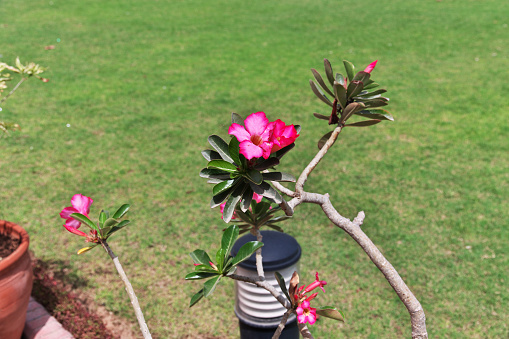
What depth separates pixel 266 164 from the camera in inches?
57.3

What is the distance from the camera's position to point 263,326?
242 centimetres

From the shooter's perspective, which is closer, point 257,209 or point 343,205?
point 257,209

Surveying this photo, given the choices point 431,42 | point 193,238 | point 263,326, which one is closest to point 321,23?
point 431,42

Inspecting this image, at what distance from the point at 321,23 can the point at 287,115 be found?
5629mm

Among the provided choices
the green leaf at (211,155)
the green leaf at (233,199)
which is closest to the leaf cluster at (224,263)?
the green leaf at (233,199)

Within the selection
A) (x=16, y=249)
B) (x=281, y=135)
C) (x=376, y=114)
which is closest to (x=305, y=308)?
(x=281, y=135)

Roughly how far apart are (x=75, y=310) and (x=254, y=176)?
95.5 inches

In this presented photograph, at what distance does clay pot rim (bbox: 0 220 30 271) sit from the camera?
2.59 meters

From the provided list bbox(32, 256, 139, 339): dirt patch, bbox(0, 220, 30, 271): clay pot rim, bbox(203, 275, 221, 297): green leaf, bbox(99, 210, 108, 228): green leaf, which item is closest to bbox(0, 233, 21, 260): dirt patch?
bbox(0, 220, 30, 271): clay pot rim

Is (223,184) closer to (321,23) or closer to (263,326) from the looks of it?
(263,326)

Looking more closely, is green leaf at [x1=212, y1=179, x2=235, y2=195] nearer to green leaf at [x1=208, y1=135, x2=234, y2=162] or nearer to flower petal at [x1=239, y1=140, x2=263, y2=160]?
green leaf at [x1=208, y1=135, x2=234, y2=162]

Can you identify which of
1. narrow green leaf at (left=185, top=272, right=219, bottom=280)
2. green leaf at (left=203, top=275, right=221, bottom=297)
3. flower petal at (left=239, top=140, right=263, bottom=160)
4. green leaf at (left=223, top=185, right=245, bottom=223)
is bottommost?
narrow green leaf at (left=185, top=272, right=219, bottom=280)

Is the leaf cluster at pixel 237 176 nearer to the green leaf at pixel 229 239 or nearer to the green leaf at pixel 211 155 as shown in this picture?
the green leaf at pixel 211 155

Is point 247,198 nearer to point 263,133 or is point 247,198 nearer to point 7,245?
point 263,133
